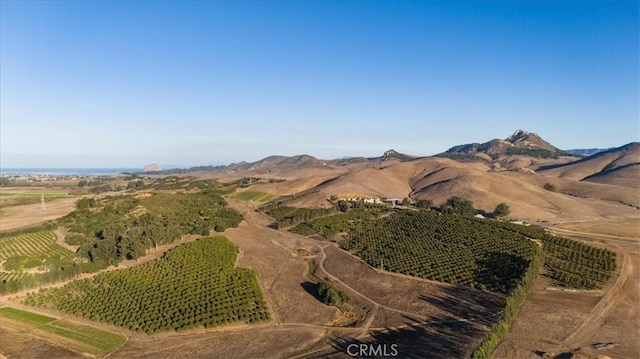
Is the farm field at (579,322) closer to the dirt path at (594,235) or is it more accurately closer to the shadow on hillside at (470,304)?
the shadow on hillside at (470,304)

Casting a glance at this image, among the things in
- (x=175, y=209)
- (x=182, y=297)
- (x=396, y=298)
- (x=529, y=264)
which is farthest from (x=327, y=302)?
(x=175, y=209)

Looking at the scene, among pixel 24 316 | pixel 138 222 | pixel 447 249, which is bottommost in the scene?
pixel 24 316

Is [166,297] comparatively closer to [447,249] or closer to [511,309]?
[511,309]

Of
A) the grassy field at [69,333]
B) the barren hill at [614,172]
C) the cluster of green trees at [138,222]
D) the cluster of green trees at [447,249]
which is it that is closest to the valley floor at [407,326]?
the grassy field at [69,333]

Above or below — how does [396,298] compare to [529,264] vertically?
below

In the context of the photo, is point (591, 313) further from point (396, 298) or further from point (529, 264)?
point (396, 298)

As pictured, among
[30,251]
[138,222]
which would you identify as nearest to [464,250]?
[138,222]
